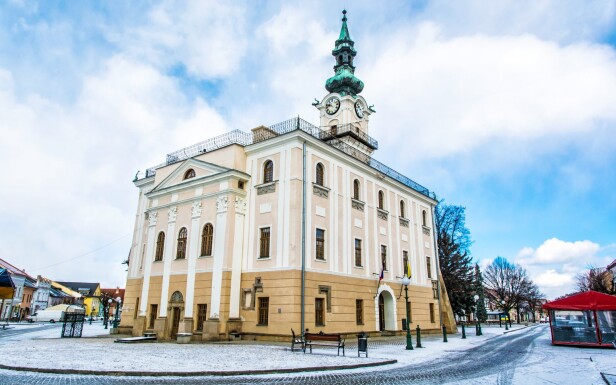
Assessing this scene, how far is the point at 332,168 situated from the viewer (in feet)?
84.9

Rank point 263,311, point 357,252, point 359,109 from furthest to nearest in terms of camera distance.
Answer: point 359,109, point 357,252, point 263,311

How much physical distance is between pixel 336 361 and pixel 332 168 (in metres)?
14.5

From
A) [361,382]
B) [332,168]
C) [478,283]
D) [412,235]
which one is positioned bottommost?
[361,382]

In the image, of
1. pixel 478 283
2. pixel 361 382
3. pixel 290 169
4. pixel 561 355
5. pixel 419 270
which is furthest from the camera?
pixel 478 283

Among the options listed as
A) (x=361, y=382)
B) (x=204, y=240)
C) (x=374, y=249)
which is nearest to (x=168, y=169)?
(x=204, y=240)

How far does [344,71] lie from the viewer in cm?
3666

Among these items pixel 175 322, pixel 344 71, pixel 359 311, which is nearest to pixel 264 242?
pixel 175 322

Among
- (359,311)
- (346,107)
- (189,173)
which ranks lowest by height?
(359,311)

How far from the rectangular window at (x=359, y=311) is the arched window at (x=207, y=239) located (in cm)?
937

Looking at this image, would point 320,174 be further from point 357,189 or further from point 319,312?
point 319,312

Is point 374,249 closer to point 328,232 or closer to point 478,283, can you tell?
point 328,232

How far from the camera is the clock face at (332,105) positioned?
3516cm

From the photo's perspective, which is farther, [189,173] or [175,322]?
[189,173]

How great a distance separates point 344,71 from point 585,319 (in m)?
25.4
